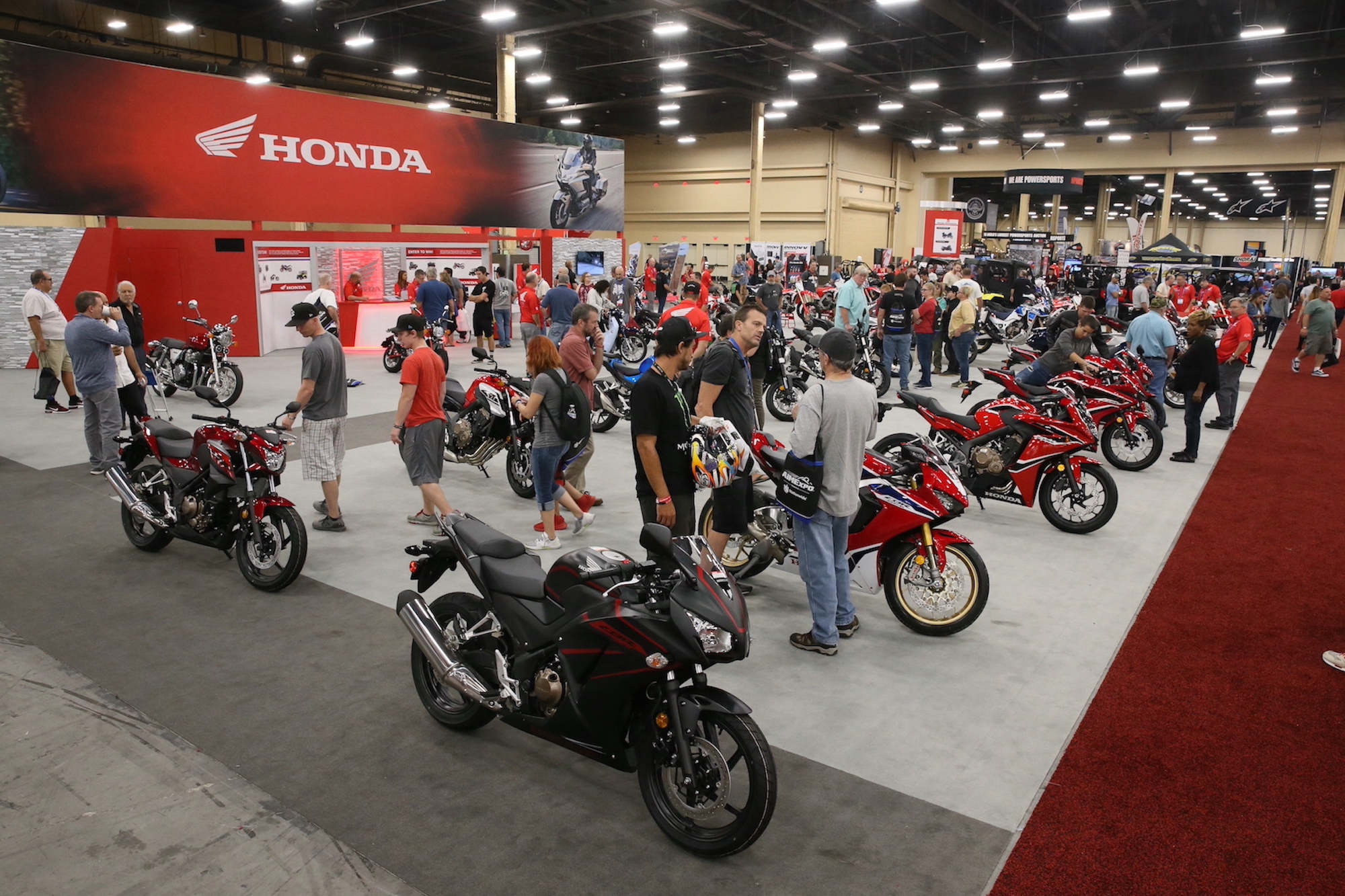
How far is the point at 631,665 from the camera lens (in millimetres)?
3064

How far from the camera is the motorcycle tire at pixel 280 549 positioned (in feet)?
17.6

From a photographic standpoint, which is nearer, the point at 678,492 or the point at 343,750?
the point at 343,750

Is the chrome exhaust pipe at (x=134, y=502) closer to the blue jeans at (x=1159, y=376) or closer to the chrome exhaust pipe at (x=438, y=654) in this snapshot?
the chrome exhaust pipe at (x=438, y=654)

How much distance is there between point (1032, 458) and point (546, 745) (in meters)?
4.68

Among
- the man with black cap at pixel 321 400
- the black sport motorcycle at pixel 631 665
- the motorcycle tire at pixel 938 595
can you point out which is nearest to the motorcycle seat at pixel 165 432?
the man with black cap at pixel 321 400

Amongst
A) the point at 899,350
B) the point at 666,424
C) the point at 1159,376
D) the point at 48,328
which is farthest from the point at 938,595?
the point at 48,328

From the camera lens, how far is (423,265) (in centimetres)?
1914

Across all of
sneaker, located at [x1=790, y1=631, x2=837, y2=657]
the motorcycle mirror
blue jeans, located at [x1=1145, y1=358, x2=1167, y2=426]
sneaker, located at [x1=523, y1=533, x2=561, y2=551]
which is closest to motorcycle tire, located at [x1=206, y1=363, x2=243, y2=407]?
sneaker, located at [x1=523, y1=533, x2=561, y2=551]

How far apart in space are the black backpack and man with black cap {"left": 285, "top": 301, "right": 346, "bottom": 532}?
1.52m

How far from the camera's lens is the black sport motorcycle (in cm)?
296

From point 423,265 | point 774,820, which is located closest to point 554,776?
point 774,820

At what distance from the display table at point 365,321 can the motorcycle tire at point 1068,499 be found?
12705 mm

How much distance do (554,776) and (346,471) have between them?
18.0 feet

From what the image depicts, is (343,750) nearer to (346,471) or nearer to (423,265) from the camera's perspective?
(346,471)
